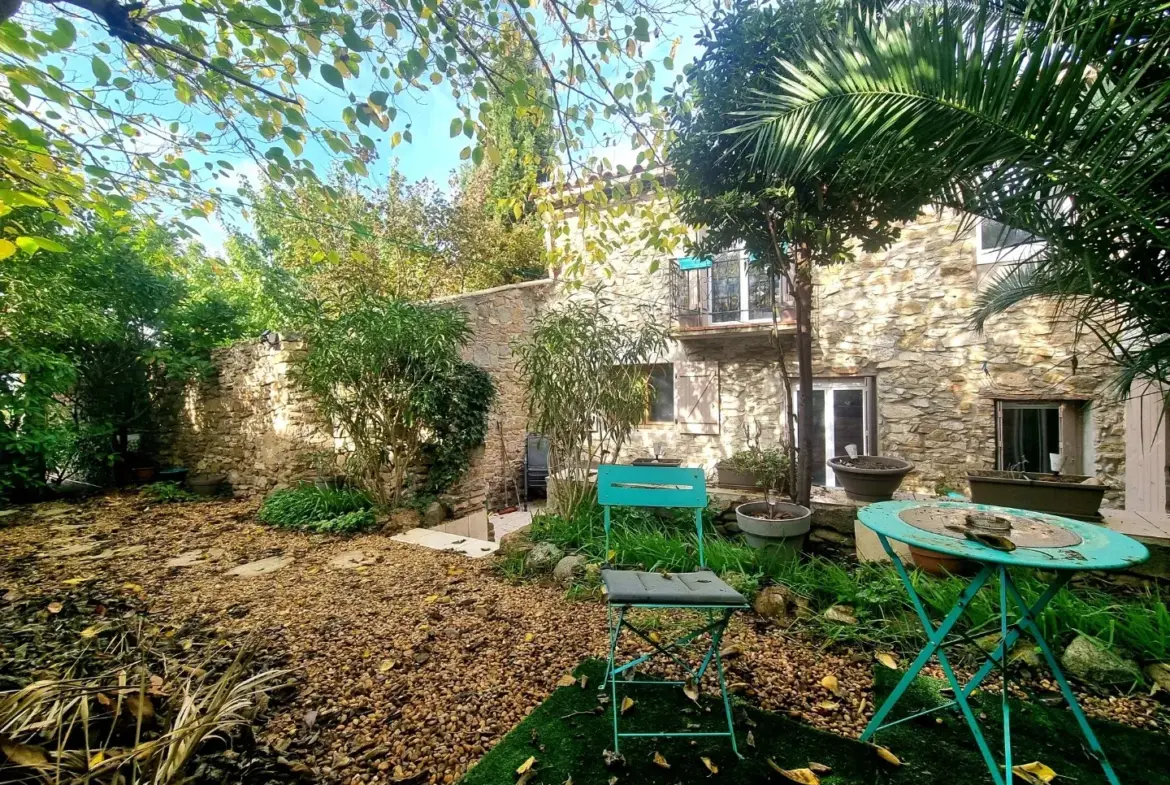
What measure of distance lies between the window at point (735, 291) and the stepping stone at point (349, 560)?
5949mm

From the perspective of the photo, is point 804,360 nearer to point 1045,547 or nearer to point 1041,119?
point 1041,119

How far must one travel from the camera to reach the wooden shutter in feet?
24.8

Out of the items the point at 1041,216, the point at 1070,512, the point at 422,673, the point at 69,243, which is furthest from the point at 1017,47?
the point at 69,243

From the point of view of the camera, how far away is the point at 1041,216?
6.55 feet

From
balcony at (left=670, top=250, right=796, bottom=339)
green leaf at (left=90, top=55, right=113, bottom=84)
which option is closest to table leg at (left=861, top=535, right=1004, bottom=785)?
green leaf at (left=90, top=55, right=113, bottom=84)

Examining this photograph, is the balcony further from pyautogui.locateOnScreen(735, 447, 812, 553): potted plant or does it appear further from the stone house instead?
pyautogui.locateOnScreen(735, 447, 812, 553): potted plant

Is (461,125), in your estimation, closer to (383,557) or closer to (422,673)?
(422,673)

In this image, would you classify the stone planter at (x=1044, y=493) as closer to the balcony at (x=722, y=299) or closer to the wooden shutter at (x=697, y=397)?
the balcony at (x=722, y=299)

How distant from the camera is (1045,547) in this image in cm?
143

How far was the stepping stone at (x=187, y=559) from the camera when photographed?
11.8 feet

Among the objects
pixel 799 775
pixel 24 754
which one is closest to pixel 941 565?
pixel 799 775

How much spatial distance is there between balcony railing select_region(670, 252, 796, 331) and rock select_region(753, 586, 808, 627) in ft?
16.9

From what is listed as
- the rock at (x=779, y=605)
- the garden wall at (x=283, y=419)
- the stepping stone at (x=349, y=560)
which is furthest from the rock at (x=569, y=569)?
the garden wall at (x=283, y=419)

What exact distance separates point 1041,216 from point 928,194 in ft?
2.46
